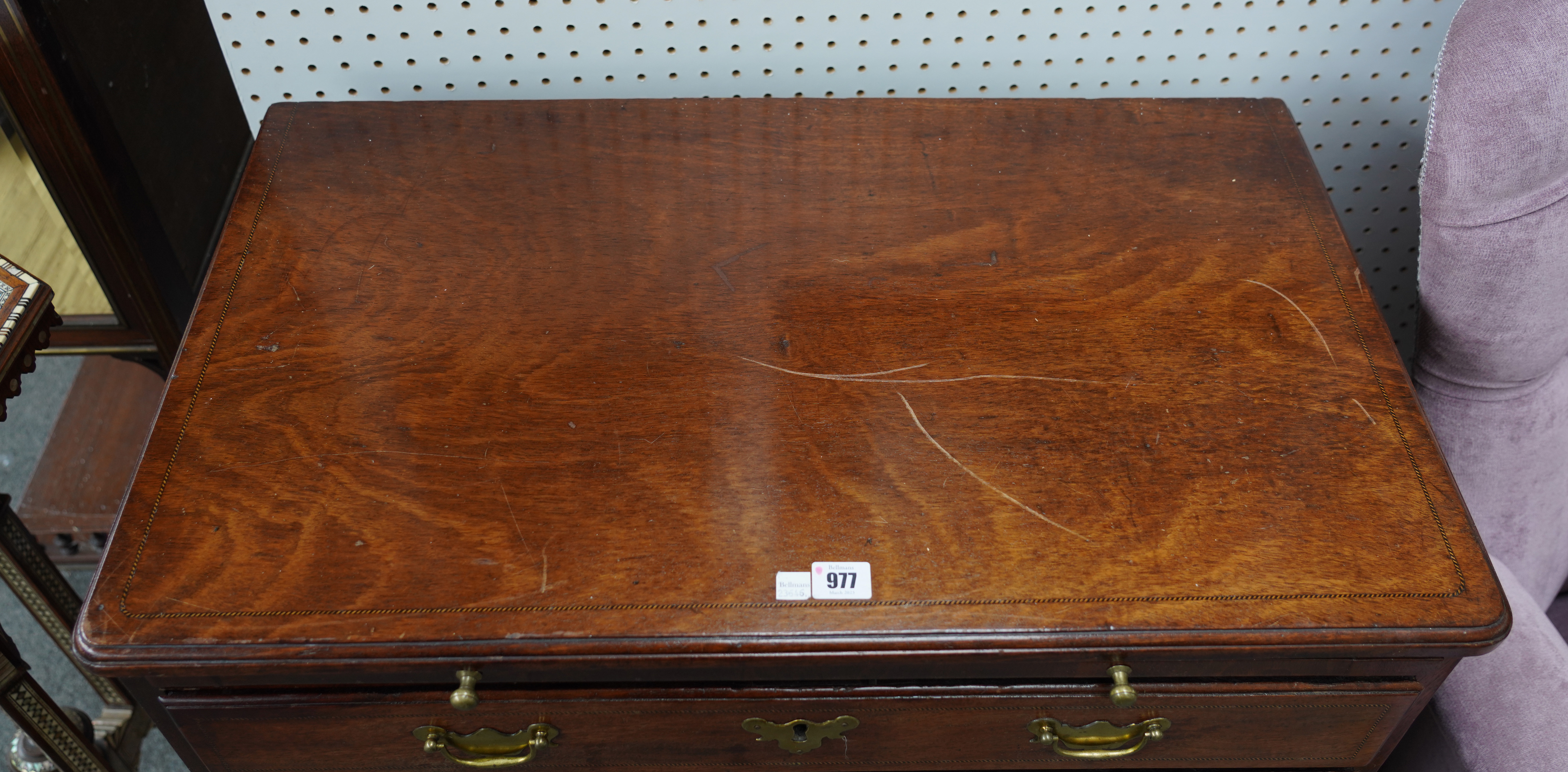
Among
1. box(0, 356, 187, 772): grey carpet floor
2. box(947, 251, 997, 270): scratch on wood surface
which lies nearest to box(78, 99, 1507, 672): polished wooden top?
box(947, 251, 997, 270): scratch on wood surface

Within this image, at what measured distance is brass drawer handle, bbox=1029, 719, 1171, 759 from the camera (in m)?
0.85

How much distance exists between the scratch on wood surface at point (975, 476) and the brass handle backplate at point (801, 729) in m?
0.22

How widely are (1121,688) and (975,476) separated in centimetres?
19

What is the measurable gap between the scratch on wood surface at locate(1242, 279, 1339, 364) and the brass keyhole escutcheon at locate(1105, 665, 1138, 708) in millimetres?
350

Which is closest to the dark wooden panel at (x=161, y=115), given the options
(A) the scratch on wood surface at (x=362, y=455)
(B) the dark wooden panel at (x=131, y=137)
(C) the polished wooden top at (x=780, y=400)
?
(B) the dark wooden panel at (x=131, y=137)

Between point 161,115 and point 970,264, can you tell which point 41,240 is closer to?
point 161,115

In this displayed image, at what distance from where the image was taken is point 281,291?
936 millimetres

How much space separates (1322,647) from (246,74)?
4.07 feet

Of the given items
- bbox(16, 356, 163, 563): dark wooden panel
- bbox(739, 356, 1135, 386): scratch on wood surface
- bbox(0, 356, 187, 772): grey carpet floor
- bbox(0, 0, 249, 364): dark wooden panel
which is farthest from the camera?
bbox(16, 356, 163, 563): dark wooden panel

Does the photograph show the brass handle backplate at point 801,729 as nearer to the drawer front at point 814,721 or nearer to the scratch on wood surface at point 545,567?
the drawer front at point 814,721

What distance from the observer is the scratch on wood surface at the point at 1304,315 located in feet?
2.95

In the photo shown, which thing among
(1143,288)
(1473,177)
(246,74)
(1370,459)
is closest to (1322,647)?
(1370,459)

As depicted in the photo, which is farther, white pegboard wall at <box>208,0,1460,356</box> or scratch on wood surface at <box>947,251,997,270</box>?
white pegboard wall at <box>208,0,1460,356</box>

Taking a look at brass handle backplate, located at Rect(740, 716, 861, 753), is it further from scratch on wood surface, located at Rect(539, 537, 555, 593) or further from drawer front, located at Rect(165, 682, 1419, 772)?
scratch on wood surface, located at Rect(539, 537, 555, 593)
